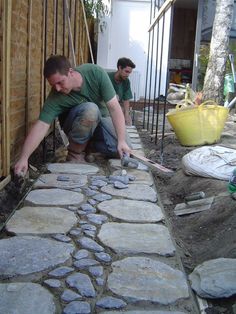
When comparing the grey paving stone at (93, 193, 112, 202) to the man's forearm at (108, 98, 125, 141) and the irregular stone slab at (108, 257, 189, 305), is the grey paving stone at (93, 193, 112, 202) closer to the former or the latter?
the man's forearm at (108, 98, 125, 141)

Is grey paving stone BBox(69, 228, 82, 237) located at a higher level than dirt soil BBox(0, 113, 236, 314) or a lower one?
higher

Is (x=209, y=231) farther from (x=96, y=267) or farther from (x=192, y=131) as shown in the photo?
(x=192, y=131)

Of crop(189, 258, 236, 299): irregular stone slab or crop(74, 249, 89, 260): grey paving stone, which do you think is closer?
crop(189, 258, 236, 299): irregular stone slab

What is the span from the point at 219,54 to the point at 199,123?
385 cm

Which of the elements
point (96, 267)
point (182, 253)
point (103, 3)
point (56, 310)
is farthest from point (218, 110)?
point (103, 3)

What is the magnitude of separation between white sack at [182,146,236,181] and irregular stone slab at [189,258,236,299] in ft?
4.98

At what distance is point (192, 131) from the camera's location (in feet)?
16.9

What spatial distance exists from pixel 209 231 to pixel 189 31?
11.2 m

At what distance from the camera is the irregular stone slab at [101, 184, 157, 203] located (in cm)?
294

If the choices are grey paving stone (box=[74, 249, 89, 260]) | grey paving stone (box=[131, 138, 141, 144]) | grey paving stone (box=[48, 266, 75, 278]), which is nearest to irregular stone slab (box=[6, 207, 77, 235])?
grey paving stone (box=[74, 249, 89, 260])

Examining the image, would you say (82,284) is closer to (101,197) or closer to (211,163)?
(101,197)

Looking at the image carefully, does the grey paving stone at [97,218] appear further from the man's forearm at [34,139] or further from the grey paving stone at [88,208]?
the man's forearm at [34,139]

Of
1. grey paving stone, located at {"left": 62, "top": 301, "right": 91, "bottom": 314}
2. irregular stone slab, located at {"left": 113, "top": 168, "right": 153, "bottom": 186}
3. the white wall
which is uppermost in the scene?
the white wall

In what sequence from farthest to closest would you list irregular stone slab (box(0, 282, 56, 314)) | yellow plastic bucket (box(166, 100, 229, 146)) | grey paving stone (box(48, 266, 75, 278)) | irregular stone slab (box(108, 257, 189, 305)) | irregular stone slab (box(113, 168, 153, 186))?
yellow plastic bucket (box(166, 100, 229, 146)) → irregular stone slab (box(113, 168, 153, 186)) → grey paving stone (box(48, 266, 75, 278)) → irregular stone slab (box(108, 257, 189, 305)) → irregular stone slab (box(0, 282, 56, 314))
